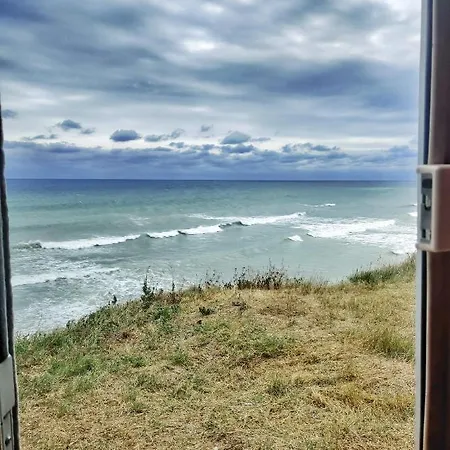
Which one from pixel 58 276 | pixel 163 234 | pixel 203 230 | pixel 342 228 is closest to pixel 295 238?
pixel 342 228

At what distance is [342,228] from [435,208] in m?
5.96

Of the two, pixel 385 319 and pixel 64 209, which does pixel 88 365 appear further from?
pixel 64 209

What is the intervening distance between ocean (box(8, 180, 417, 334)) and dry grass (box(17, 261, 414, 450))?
344mm

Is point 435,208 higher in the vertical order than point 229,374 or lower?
higher

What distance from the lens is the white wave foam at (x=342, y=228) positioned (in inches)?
217

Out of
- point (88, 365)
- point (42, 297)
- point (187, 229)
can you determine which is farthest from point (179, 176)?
point (187, 229)

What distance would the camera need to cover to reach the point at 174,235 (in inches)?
245

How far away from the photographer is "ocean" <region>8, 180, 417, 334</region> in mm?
2428

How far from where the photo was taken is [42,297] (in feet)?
8.06

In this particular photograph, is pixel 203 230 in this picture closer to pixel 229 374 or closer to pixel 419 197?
pixel 229 374

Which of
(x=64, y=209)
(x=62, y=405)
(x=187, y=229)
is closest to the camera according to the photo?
(x=62, y=405)

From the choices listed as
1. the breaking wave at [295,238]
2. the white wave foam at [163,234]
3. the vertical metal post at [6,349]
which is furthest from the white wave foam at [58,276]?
the breaking wave at [295,238]

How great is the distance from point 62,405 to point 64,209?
404 cm

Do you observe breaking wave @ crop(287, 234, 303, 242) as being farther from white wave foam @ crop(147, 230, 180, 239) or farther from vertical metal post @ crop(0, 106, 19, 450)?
vertical metal post @ crop(0, 106, 19, 450)
